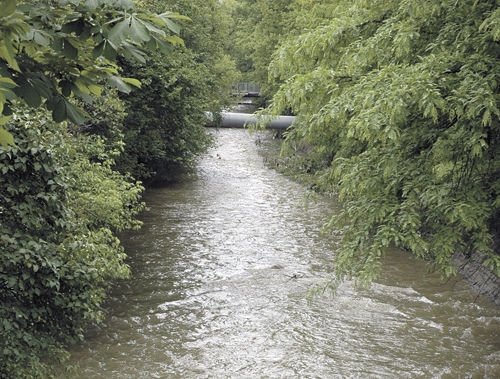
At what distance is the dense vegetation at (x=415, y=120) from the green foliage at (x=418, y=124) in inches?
0.4

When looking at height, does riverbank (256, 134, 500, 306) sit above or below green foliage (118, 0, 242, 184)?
below

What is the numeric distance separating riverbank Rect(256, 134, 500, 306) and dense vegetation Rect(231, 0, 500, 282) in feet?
2.75

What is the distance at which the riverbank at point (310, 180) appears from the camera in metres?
11.9

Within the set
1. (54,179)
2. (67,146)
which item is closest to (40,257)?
(54,179)

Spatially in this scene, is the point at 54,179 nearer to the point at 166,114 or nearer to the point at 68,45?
the point at 68,45

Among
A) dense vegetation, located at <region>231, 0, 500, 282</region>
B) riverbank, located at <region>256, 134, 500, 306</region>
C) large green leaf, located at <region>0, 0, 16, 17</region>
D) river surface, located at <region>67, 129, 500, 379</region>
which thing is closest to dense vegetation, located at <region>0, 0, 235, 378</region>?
large green leaf, located at <region>0, 0, 16, 17</region>

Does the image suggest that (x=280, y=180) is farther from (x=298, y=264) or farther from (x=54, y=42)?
(x=54, y=42)

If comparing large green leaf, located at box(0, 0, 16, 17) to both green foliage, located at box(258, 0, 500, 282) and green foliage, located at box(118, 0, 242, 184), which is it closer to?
green foliage, located at box(258, 0, 500, 282)

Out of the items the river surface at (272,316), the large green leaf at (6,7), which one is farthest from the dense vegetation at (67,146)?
the river surface at (272,316)

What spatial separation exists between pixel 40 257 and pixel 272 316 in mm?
5230

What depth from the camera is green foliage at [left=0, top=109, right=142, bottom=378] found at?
639cm

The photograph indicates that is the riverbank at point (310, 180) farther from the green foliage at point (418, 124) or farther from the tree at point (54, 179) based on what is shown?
the tree at point (54, 179)

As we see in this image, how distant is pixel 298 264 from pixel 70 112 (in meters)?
A: 11.7

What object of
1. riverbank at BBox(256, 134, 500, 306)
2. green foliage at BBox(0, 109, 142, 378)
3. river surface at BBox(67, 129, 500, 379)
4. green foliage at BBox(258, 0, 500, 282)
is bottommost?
river surface at BBox(67, 129, 500, 379)
